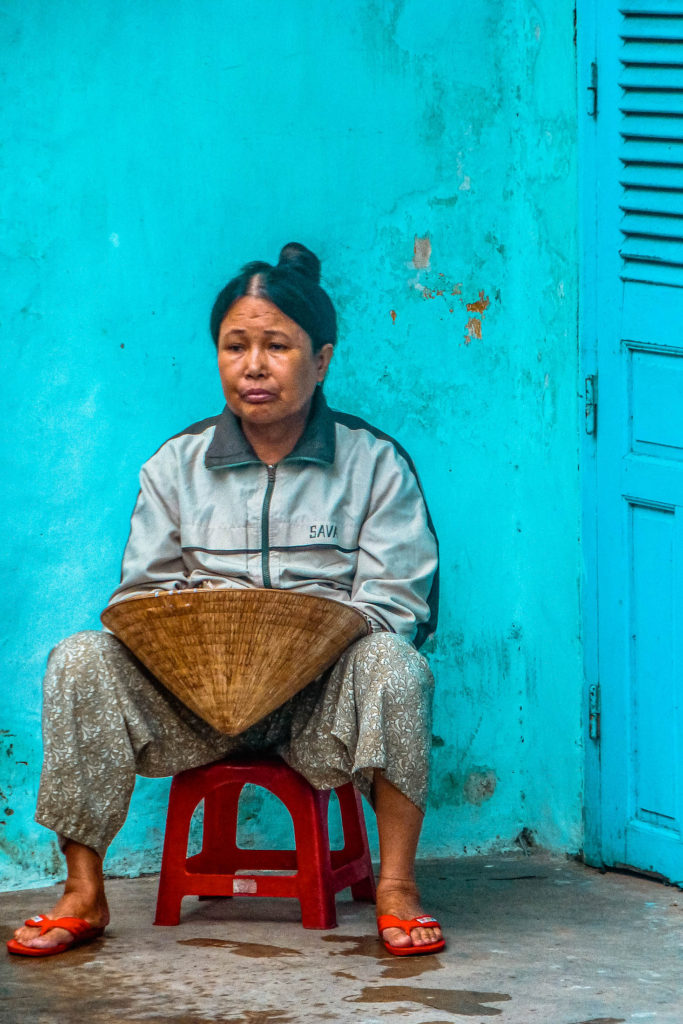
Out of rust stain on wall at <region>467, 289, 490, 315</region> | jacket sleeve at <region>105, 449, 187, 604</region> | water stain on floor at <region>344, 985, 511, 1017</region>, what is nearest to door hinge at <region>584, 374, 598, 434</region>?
rust stain on wall at <region>467, 289, 490, 315</region>

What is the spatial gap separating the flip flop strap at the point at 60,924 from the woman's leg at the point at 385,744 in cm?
62

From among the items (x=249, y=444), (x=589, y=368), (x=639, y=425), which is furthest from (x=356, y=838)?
(x=589, y=368)

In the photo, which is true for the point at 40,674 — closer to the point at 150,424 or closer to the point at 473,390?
the point at 150,424

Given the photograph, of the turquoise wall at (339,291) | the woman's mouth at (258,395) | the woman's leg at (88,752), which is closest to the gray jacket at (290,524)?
the woman's mouth at (258,395)

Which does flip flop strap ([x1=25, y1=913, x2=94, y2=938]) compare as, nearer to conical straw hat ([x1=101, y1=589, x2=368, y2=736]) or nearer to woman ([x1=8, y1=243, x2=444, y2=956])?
woman ([x1=8, y1=243, x2=444, y2=956])

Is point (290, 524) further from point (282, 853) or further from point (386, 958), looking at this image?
point (386, 958)

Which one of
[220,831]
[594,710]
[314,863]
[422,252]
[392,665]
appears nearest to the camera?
[392,665]

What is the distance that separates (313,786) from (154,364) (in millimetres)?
1271

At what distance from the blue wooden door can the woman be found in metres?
0.62

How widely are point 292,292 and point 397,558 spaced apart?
730 mm

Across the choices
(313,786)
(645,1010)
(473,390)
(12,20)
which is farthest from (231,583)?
(12,20)

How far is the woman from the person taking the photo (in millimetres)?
3244

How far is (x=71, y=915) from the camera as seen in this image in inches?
128

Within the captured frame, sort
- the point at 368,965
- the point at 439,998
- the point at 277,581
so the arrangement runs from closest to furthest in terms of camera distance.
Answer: the point at 439,998, the point at 368,965, the point at 277,581
